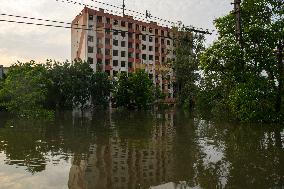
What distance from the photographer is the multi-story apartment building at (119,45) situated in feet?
237

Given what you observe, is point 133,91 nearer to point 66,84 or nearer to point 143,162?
point 66,84

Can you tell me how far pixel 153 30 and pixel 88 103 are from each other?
2857cm

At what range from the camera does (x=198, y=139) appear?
18.4 meters

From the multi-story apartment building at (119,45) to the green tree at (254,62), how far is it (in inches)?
1659

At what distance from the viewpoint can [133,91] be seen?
2226 inches

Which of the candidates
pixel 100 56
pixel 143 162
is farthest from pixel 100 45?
pixel 143 162

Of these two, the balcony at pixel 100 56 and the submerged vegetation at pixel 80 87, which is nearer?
the submerged vegetation at pixel 80 87

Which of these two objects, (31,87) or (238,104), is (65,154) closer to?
(238,104)

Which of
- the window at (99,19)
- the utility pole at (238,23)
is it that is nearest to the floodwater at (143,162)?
the utility pole at (238,23)

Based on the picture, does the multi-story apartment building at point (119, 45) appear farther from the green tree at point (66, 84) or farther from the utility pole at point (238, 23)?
the utility pole at point (238, 23)

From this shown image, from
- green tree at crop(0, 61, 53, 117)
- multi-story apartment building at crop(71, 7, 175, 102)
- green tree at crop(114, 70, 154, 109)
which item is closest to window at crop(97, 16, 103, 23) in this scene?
multi-story apartment building at crop(71, 7, 175, 102)

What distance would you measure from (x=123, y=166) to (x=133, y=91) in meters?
45.0

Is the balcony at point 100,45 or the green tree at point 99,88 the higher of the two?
the balcony at point 100,45

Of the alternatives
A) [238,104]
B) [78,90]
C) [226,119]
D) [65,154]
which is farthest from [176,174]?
[78,90]
